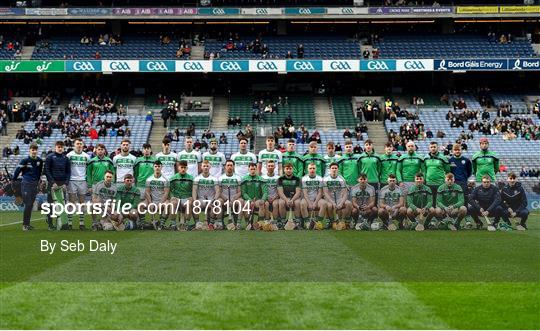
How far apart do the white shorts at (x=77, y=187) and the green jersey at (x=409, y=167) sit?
23.5 ft

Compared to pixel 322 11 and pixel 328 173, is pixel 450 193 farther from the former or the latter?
pixel 322 11

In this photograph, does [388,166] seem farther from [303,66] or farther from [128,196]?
[303,66]

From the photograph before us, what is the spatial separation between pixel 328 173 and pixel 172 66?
32887mm

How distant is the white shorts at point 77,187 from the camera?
16.8 meters

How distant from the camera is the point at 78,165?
1711 centimetres

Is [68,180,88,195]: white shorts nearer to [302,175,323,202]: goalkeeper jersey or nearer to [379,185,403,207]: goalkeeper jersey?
[302,175,323,202]: goalkeeper jersey

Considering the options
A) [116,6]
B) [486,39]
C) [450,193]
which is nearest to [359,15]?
[486,39]

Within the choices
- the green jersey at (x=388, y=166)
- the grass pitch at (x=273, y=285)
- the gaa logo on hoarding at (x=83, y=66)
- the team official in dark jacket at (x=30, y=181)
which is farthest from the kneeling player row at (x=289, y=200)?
the gaa logo on hoarding at (x=83, y=66)

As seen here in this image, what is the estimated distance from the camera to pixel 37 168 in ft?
56.3

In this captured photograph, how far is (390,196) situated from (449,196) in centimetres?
138

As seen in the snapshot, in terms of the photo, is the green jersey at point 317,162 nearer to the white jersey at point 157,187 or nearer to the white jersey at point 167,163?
the white jersey at point 167,163

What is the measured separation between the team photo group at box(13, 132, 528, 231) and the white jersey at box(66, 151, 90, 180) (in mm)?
24

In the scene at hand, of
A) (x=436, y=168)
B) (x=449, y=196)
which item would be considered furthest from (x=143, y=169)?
(x=449, y=196)

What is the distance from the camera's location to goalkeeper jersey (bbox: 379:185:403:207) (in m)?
17.2
